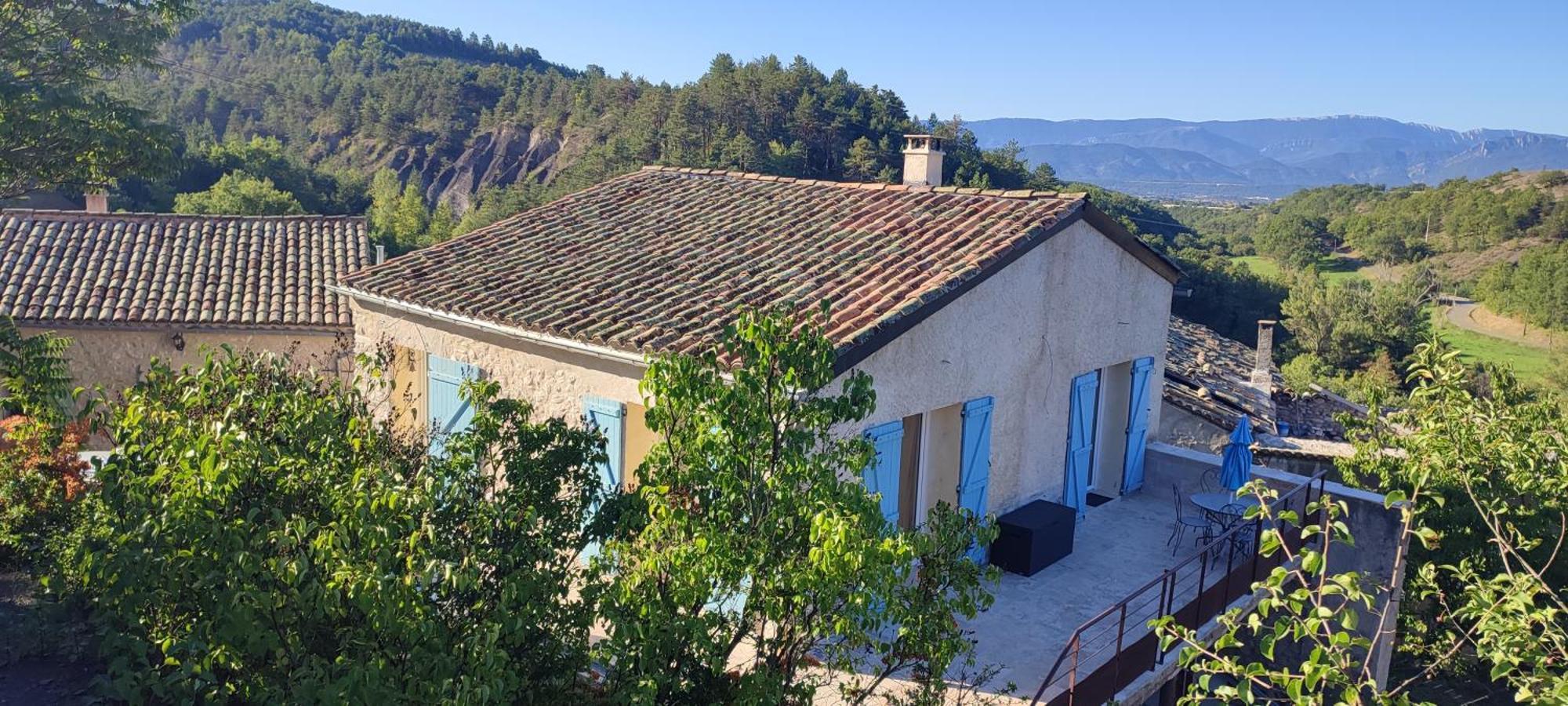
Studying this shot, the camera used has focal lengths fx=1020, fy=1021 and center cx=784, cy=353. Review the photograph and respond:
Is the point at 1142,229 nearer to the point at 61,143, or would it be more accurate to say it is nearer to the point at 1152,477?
the point at 1152,477

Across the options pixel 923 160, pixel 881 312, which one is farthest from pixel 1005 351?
pixel 923 160

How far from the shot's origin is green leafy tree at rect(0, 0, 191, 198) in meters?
9.12

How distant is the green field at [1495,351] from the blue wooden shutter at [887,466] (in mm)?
44399

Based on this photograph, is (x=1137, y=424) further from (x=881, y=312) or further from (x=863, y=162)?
(x=863, y=162)

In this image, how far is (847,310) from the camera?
861 cm

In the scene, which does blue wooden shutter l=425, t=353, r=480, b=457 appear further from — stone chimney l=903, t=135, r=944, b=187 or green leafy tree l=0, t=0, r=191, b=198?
stone chimney l=903, t=135, r=944, b=187

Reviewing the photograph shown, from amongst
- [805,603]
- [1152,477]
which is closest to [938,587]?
[805,603]

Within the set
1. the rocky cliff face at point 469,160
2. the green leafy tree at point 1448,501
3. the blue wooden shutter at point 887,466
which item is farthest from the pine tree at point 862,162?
the blue wooden shutter at point 887,466

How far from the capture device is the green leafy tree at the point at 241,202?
129ft

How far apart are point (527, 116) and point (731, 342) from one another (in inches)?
3128

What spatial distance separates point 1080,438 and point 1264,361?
16.8m

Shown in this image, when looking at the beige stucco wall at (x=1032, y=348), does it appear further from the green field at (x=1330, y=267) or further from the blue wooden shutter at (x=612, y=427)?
the green field at (x=1330, y=267)

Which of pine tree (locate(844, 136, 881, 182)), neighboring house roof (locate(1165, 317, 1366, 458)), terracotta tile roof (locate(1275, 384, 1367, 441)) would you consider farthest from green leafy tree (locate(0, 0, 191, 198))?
pine tree (locate(844, 136, 881, 182))

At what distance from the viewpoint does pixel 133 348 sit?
1476cm
